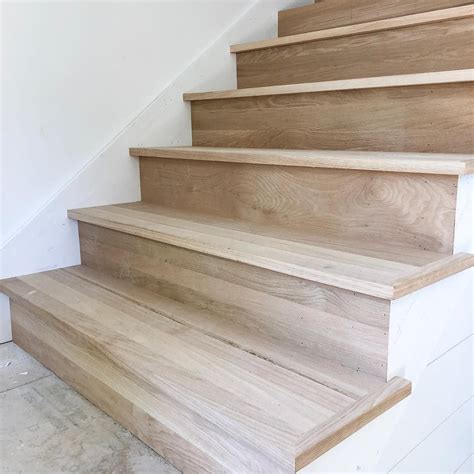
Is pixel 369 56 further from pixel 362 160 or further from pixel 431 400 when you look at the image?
pixel 431 400

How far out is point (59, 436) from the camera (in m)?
0.94

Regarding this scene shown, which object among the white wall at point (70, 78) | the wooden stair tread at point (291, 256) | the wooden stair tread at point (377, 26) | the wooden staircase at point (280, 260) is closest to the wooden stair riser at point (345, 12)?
the wooden staircase at point (280, 260)

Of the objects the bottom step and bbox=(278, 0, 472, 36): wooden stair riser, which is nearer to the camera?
the bottom step

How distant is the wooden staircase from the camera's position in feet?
2.57

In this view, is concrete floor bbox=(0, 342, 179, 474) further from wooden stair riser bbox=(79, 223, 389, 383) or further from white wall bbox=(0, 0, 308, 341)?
white wall bbox=(0, 0, 308, 341)

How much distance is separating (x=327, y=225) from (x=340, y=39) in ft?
2.19

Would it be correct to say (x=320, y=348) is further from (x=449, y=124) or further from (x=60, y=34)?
(x=60, y=34)

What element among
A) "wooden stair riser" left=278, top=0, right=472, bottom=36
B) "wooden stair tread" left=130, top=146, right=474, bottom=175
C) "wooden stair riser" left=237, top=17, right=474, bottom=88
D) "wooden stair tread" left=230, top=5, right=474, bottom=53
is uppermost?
"wooden stair riser" left=278, top=0, right=472, bottom=36

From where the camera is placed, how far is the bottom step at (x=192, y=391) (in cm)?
69

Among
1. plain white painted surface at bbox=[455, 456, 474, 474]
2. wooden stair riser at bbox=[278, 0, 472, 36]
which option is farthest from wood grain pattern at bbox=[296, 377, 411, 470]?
wooden stair riser at bbox=[278, 0, 472, 36]

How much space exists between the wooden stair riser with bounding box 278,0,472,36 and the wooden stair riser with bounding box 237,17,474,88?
20 cm

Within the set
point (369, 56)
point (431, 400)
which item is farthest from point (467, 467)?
point (369, 56)

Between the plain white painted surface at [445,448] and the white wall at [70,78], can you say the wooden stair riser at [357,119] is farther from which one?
the plain white painted surface at [445,448]

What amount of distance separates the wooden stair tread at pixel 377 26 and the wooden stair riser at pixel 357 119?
0.27m
